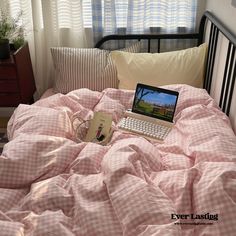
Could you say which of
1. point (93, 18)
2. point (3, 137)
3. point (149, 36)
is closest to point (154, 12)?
point (149, 36)

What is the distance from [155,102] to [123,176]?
2.14 ft

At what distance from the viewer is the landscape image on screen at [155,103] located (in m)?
1.58

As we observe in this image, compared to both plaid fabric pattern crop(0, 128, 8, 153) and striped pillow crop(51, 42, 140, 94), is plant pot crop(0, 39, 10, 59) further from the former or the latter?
plaid fabric pattern crop(0, 128, 8, 153)

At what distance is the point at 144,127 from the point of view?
159 cm

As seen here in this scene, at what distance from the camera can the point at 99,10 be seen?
2143 millimetres

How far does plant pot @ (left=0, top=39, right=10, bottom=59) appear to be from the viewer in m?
1.95

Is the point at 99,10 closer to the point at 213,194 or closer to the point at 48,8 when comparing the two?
the point at 48,8

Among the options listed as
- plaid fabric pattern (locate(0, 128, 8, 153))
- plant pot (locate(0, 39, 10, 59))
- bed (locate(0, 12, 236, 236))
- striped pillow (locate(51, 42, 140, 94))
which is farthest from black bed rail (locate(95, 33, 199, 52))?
plaid fabric pattern (locate(0, 128, 8, 153))

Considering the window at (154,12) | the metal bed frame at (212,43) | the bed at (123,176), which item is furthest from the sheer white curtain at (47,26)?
the bed at (123,176)

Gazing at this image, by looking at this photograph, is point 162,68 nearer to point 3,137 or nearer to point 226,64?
point 226,64

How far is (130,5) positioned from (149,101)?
871mm

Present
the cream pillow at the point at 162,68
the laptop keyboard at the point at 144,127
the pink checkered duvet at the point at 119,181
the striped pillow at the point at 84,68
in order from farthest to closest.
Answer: the striped pillow at the point at 84,68, the cream pillow at the point at 162,68, the laptop keyboard at the point at 144,127, the pink checkered duvet at the point at 119,181

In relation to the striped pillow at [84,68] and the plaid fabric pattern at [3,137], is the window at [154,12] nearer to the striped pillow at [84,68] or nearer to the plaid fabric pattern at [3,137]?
the striped pillow at [84,68]

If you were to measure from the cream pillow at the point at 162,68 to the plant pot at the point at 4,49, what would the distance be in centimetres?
73
